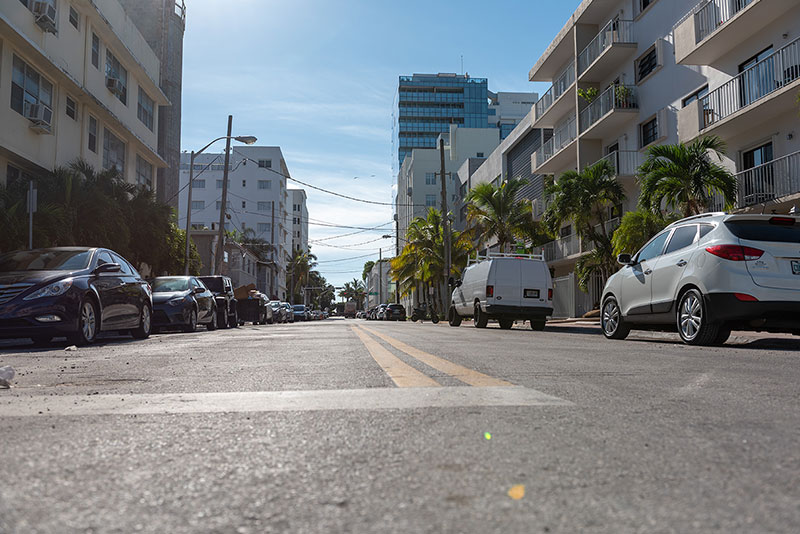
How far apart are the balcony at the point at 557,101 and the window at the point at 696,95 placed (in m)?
8.88

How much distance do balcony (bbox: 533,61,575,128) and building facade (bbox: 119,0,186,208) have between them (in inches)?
790

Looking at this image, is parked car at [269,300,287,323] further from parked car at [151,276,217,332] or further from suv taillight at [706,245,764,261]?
suv taillight at [706,245,764,261]

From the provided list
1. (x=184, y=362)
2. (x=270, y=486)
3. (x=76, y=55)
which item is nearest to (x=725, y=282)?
(x=184, y=362)

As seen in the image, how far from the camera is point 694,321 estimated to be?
30.3 ft

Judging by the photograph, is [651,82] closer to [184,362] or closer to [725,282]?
[725,282]

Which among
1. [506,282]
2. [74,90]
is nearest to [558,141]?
[506,282]

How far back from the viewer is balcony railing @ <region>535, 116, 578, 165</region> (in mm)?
31406

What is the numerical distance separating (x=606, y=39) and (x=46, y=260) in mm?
23639

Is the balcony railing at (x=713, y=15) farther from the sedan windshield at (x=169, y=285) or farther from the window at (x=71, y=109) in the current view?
the window at (x=71, y=109)

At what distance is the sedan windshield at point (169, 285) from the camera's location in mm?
16188

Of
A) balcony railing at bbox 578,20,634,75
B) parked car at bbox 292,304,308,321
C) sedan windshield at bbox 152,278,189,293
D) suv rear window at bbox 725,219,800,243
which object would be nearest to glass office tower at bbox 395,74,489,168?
parked car at bbox 292,304,308,321

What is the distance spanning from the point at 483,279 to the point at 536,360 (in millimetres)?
14010

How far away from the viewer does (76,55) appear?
23844mm

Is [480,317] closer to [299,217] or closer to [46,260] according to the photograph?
[46,260]
